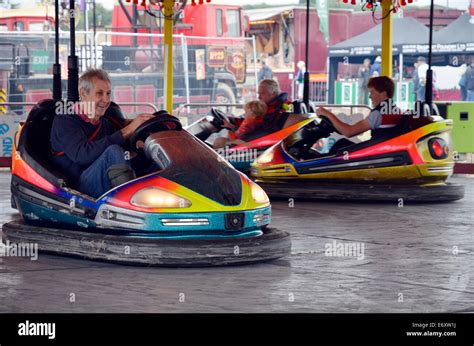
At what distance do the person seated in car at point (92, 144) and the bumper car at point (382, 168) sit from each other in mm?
3029

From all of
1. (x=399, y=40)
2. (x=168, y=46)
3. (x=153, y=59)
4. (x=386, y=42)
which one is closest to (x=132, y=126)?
(x=168, y=46)

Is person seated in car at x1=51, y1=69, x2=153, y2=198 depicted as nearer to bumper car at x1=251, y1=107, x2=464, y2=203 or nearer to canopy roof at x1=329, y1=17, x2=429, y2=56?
bumper car at x1=251, y1=107, x2=464, y2=203

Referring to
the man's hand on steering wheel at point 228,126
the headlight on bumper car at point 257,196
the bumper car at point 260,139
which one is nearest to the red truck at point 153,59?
the man's hand on steering wheel at point 228,126

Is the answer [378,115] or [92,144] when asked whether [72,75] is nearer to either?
[92,144]

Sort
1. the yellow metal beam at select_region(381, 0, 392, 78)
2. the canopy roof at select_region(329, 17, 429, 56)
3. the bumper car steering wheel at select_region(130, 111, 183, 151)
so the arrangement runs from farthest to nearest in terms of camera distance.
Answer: the canopy roof at select_region(329, 17, 429, 56), the yellow metal beam at select_region(381, 0, 392, 78), the bumper car steering wheel at select_region(130, 111, 183, 151)

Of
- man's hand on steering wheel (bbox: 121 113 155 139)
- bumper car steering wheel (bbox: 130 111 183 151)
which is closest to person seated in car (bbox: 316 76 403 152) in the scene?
bumper car steering wheel (bbox: 130 111 183 151)

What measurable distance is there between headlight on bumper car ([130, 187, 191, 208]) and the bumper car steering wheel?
0.44m

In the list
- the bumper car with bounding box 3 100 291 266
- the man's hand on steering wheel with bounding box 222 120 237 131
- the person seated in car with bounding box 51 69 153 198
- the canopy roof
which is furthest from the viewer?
the canopy roof

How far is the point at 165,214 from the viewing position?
5.30 metres

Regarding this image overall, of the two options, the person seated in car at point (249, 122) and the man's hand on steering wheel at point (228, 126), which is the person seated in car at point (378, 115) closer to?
the person seated in car at point (249, 122)

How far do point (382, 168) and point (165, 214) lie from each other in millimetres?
3514

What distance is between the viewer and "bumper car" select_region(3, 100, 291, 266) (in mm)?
5305
